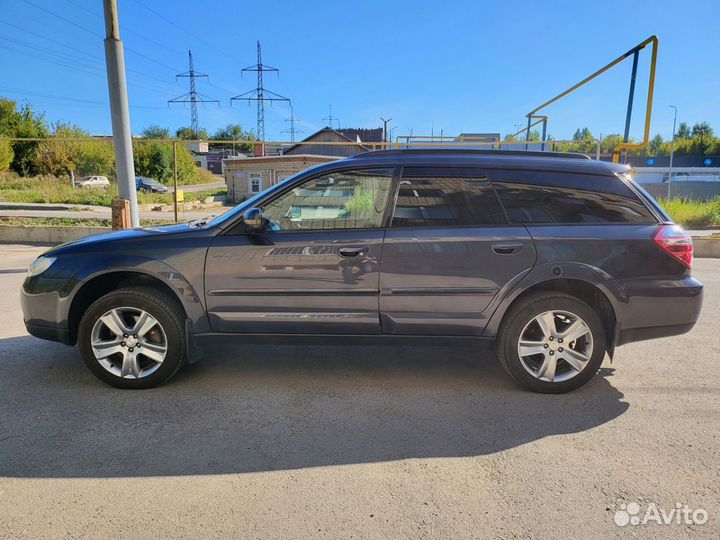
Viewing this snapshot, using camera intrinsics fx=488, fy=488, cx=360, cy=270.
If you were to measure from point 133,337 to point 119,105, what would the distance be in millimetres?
6470

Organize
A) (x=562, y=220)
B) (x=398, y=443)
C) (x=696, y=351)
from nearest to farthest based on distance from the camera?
(x=398, y=443) → (x=562, y=220) → (x=696, y=351)

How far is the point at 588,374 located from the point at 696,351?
1822 mm

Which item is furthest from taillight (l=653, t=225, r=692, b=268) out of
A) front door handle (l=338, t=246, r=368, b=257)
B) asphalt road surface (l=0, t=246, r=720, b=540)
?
front door handle (l=338, t=246, r=368, b=257)

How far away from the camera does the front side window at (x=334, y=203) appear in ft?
11.9

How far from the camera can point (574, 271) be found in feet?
11.5

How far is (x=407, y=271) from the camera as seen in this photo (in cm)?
349

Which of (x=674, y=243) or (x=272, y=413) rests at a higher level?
(x=674, y=243)

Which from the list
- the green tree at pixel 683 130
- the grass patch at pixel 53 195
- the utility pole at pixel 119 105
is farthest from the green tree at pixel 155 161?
the green tree at pixel 683 130

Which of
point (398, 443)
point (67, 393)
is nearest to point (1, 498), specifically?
point (67, 393)

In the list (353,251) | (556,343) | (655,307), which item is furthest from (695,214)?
(353,251)

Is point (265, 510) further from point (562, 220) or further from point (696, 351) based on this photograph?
point (696, 351)

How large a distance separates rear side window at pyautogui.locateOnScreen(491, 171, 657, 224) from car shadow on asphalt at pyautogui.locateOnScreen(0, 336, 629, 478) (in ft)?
4.36

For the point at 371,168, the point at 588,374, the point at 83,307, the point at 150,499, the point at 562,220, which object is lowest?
the point at 150,499

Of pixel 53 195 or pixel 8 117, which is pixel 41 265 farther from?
pixel 8 117
